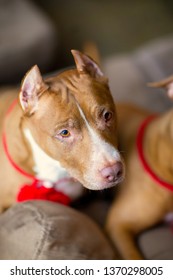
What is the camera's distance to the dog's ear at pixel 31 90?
150cm

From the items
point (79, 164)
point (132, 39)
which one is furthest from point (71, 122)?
point (132, 39)

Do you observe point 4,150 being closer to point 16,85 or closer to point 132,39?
point 16,85

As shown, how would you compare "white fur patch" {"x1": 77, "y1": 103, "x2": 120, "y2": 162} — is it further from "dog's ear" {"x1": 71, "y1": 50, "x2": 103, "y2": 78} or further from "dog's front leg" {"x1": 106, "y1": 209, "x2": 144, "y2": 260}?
"dog's front leg" {"x1": 106, "y1": 209, "x2": 144, "y2": 260}

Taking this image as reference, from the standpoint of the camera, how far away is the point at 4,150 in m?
1.84

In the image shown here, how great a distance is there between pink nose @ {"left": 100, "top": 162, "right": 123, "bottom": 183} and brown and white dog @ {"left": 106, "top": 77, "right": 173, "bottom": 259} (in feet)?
1.42

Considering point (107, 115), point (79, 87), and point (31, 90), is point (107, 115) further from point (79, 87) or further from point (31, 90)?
point (31, 90)

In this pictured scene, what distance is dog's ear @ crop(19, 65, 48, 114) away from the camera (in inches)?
59.2

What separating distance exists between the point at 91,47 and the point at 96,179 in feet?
3.18

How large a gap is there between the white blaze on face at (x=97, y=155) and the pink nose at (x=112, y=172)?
0.01m

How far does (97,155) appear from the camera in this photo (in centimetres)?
150

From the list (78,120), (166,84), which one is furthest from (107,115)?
(166,84)

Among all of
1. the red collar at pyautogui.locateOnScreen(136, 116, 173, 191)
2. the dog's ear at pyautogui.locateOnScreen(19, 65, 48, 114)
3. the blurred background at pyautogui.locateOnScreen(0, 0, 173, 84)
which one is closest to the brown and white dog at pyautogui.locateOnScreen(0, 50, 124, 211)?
the dog's ear at pyautogui.locateOnScreen(19, 65, 48, 114)

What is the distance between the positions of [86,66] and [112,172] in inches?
14.7
